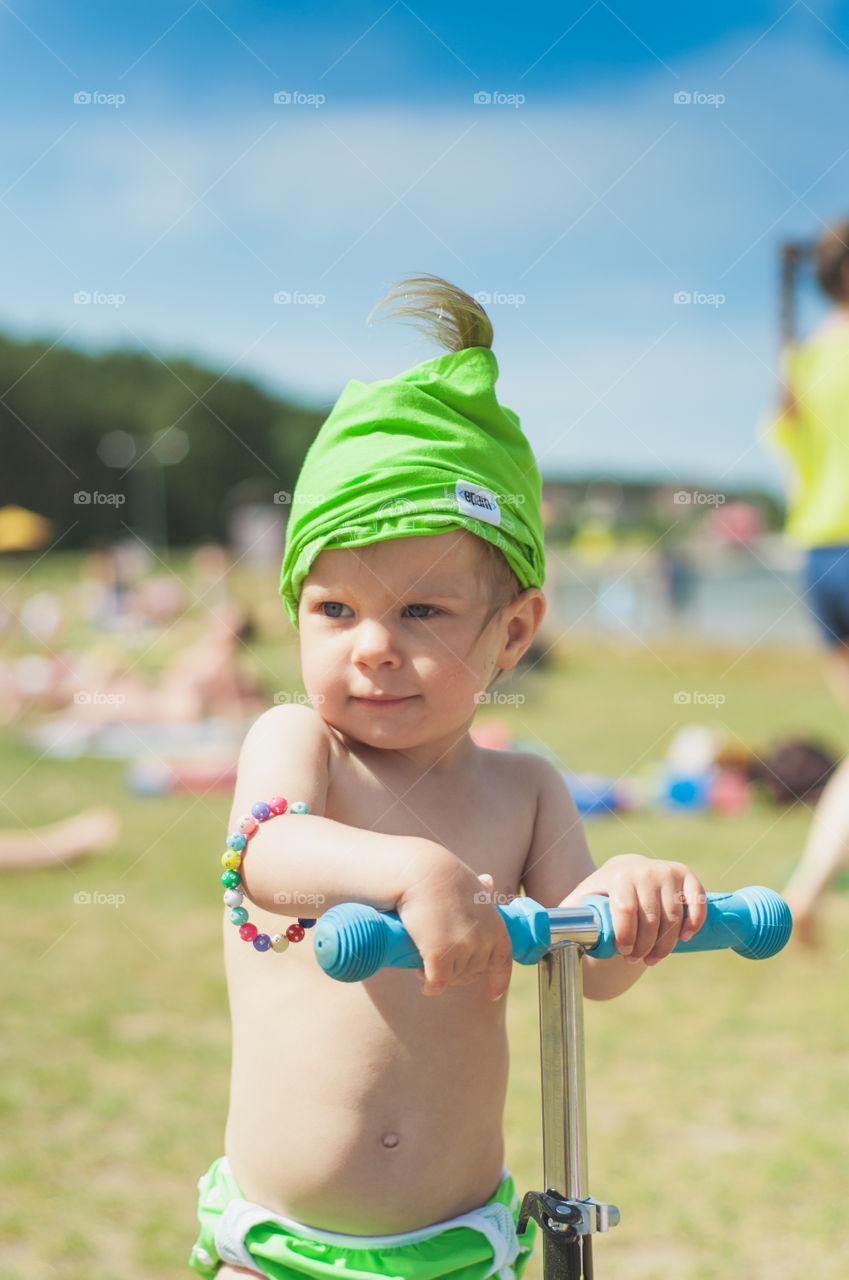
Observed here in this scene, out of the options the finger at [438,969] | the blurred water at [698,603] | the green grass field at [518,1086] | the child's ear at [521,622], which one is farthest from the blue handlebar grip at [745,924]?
the blurred water at [698,603]

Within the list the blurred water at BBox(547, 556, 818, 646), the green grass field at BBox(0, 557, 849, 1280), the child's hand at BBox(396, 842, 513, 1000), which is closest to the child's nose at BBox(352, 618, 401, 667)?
the child's hand at BBox(396, 842, 513, 1000)

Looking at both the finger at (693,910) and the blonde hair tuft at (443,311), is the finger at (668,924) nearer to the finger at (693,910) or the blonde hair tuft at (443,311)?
the finger at (693,910)

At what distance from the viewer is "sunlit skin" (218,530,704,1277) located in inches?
68.9

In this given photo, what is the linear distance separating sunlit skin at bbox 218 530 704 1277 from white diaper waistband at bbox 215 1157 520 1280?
0.06 feet

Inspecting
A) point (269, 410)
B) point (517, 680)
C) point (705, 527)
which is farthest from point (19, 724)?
point (269, 410)

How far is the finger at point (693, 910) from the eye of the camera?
1.48m

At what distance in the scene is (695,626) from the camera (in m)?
24.1

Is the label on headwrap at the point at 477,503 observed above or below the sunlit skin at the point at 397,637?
above

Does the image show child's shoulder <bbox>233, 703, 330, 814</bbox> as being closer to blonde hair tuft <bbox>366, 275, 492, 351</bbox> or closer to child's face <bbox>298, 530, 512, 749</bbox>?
child's face <bbox>298, 530, 512, 749</bbox>

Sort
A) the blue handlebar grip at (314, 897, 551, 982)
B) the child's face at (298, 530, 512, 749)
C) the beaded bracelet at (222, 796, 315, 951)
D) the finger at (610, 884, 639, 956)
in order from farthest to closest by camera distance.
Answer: the child's face at (298, 530, 512, 749)
the beaded bracelet at (222, 796, 315, 951)
the finger at (610, 884, 639, 956)
the blue handlebar grip at (314, 897, 551, 982)

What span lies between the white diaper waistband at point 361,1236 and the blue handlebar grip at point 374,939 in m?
0.67

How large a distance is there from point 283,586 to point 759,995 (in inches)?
140

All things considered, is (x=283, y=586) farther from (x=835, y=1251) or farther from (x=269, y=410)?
(x=269, y=410)

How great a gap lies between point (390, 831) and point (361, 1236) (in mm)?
608
